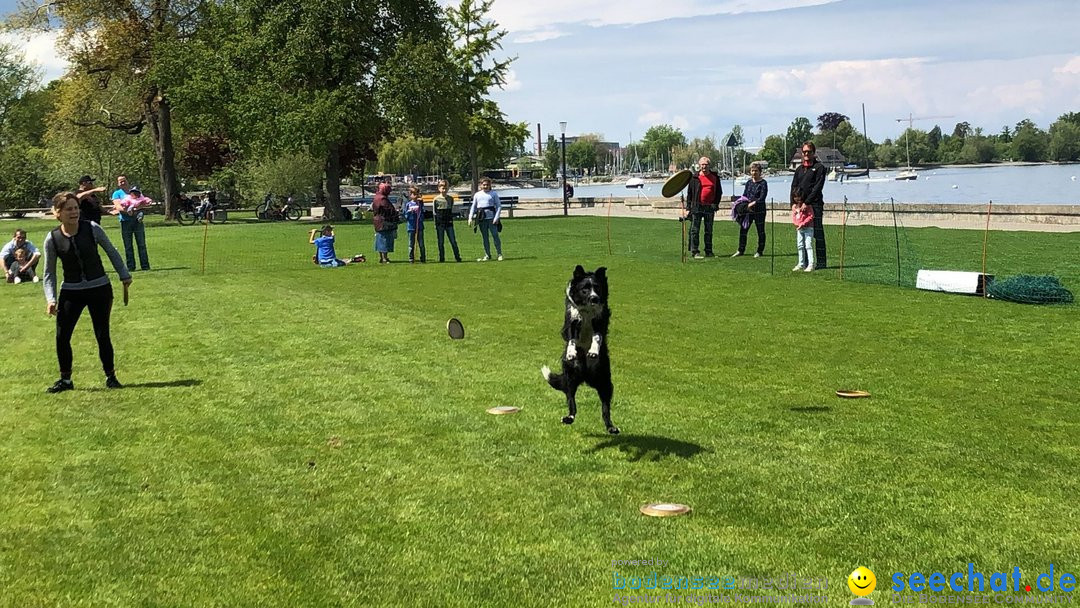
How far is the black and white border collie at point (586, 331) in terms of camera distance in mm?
6492

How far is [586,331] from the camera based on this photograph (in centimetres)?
667

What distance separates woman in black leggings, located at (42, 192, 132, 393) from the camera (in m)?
9.53

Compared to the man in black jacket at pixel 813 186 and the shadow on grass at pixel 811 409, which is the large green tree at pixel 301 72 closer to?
the man in black jacket at pixel 813 186

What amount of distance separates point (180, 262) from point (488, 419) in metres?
20.3

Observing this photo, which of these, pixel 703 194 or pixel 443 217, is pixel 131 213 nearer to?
pixel 443 217

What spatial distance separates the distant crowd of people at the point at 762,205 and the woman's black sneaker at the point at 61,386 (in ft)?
43.3

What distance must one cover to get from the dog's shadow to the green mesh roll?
9.21m

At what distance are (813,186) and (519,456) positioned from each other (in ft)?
43.7

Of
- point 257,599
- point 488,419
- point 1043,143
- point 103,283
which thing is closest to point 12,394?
point 103,283

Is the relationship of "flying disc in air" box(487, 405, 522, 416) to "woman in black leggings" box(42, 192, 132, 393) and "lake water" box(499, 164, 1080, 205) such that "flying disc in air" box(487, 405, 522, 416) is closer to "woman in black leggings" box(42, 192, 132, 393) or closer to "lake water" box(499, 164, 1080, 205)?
"woman in black leggings" box(42, 192, 132, 393)

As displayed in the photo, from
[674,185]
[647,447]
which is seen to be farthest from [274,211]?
[647,447]

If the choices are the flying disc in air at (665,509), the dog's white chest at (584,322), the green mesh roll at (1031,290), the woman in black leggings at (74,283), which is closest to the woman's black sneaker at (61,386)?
the woman in black leggings at (74,283)

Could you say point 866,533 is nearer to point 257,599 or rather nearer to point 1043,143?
point 257,599

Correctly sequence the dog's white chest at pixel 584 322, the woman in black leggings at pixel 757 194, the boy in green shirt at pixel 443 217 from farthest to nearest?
the boy in green shirt at pixel 443 217 → the woman in black leggings at pixel 757 194 → the dog's white chest at pixel 584 322
